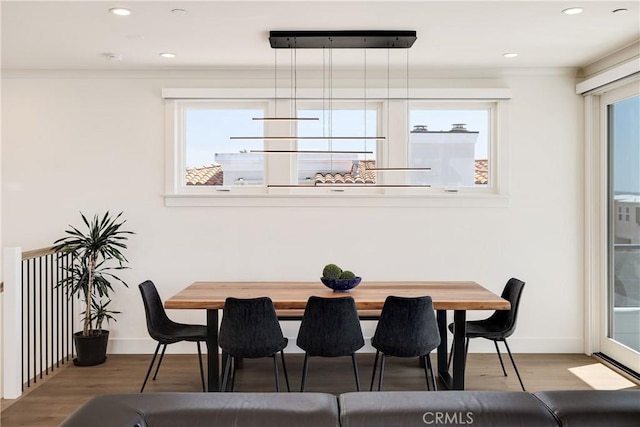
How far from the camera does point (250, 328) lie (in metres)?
3.27

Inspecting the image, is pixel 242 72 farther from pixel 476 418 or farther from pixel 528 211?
pixel 476 418

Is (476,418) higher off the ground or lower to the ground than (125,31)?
lower

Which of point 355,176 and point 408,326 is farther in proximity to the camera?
point 355,176

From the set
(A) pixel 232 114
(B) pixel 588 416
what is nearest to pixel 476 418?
(B) pixel 588 416

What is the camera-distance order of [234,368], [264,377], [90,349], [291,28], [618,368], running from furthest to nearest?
[90,349]
[618,368]
[264,377]
[234,368]
[291,28]

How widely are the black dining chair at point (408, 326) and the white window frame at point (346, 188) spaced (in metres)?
1.60

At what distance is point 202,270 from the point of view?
186 inches

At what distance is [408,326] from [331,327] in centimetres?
50

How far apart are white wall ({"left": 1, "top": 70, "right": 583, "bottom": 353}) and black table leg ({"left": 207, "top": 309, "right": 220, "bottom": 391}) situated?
1210mm

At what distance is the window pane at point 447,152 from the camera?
4.87m

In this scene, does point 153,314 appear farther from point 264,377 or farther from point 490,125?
point 490,125

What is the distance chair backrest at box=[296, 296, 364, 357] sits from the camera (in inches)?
128

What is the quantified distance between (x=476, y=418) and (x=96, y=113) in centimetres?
433

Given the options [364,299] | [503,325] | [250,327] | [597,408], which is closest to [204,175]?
[250,327]
